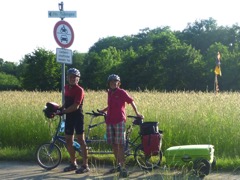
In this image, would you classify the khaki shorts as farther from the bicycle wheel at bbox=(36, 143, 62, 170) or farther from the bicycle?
the bicycle wheel at bbox=(36, 143, 62, 170)

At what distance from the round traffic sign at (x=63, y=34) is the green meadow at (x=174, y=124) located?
6.14ft

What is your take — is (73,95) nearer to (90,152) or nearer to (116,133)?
(116,133)

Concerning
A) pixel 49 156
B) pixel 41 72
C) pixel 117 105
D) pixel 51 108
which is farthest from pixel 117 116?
pixel 41 72

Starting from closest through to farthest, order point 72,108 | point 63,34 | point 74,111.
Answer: point 72,108, point 74,111, point 63,34

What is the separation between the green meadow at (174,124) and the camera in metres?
9.31

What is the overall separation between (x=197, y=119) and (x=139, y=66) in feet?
162

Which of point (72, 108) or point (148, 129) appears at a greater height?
point (72, 108)

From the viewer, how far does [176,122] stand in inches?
396

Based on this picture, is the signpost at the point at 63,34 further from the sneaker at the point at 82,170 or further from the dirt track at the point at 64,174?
the sneaker at the point at 82,170

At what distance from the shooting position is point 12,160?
9.30 m

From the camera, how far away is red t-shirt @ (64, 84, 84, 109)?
793cm

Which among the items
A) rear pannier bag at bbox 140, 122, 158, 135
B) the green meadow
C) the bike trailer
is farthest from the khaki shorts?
the green meadow

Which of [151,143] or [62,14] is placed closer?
[151,143]

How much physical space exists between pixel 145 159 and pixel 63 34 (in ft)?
12.0
